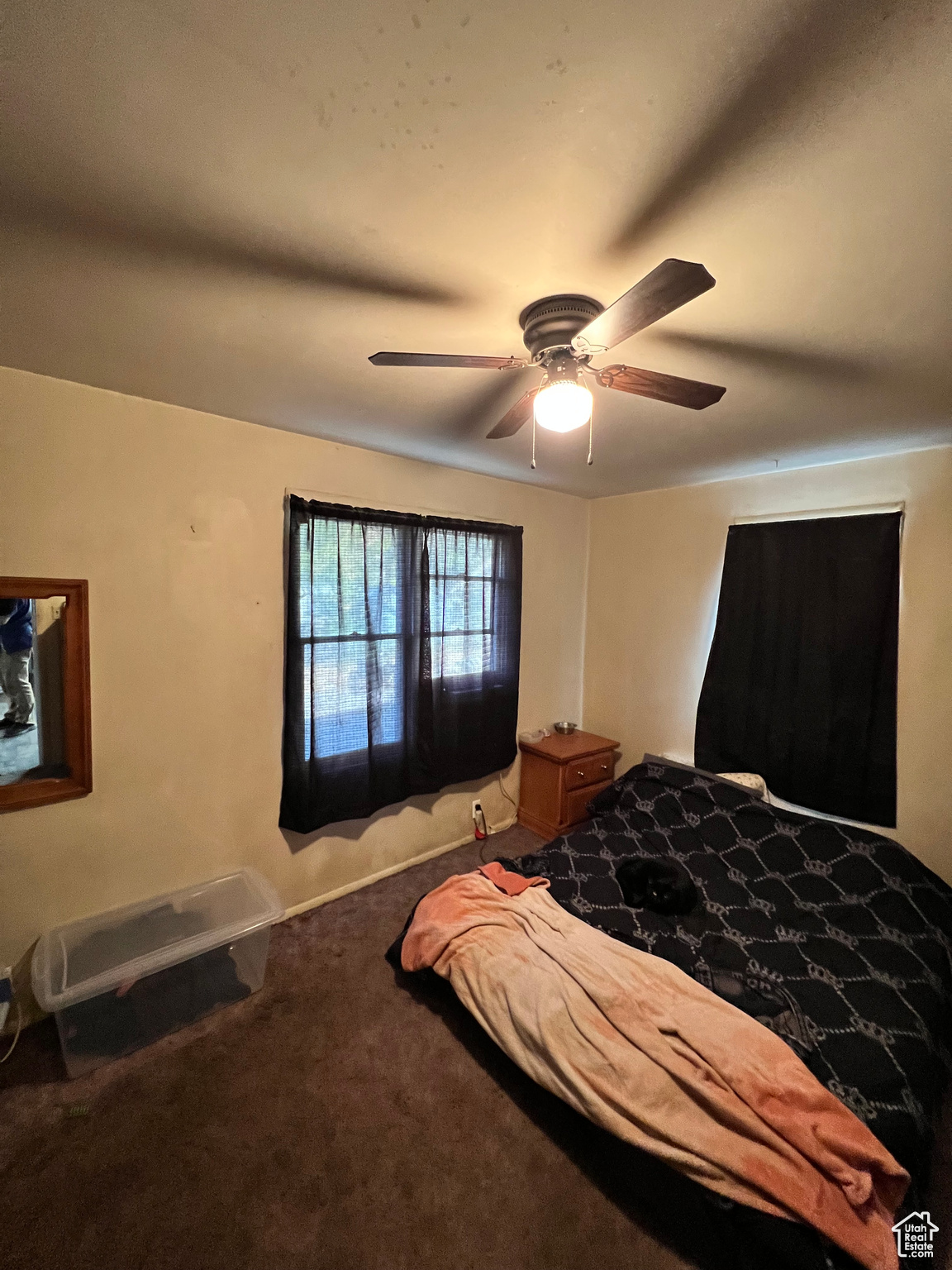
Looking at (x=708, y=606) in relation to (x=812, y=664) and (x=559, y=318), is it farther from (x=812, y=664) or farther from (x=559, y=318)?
(x=559, y=318)

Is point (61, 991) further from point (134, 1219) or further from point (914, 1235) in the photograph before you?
point (914, 1235)

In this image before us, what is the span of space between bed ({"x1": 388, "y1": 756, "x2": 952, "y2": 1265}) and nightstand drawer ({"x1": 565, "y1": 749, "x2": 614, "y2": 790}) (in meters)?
0.33

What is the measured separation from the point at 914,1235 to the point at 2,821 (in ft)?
9.47

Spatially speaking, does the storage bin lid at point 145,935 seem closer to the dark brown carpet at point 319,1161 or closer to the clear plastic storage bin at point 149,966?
the clear plastic storage bin at point 149,966

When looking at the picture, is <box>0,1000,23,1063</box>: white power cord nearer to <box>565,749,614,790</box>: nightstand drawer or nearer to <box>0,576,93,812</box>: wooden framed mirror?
<box>0,576,93,812</box>: wooden framed mirror

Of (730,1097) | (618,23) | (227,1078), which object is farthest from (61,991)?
(618,23)

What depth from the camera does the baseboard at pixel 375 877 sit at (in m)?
2.47

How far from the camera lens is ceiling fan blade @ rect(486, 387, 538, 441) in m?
1.33

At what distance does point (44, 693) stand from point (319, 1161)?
1.78m

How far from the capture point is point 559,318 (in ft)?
3.84

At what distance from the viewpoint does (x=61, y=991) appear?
5.05 feet

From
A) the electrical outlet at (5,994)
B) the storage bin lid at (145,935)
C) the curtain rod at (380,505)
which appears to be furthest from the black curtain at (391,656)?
the electrical outlet at (5,994)

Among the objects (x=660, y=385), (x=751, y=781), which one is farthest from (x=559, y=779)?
(x=660, y=385)

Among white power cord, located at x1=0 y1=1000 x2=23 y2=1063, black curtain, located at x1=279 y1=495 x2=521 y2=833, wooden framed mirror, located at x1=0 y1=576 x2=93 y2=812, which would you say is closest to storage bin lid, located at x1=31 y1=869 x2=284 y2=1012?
white power cord, located at x1=0 y1=1000 x2=23 y2=1063
